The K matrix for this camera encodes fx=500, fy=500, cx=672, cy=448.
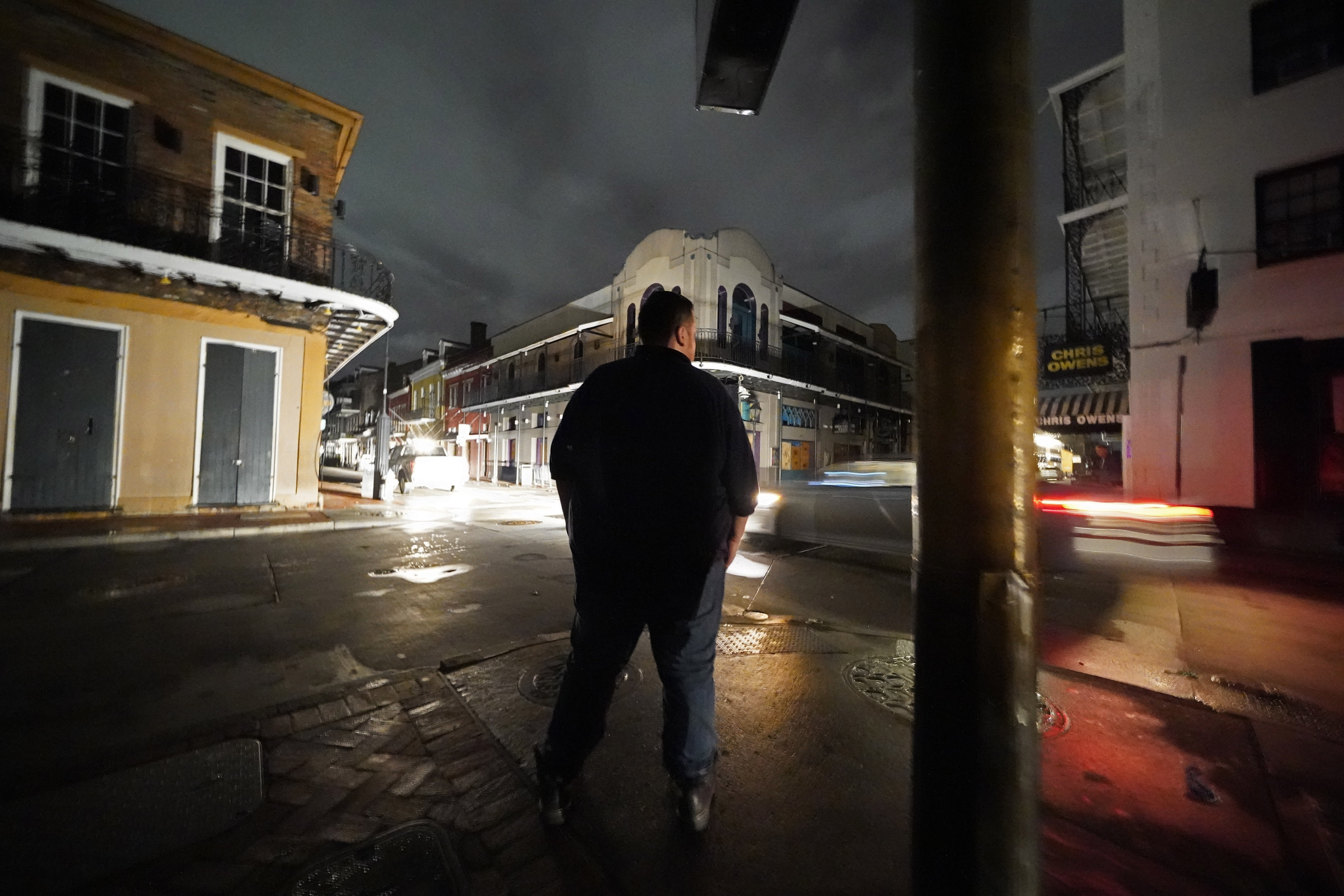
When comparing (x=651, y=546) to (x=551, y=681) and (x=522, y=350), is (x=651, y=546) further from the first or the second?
(x=522, y=350)

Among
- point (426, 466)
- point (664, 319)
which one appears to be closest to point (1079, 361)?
point (664, 319)

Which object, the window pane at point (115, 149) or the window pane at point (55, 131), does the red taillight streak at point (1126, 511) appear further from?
the window pane at point (55, 131)

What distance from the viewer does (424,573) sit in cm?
596

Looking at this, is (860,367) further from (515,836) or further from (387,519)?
(515,836)

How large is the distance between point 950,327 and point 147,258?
12.7 meters

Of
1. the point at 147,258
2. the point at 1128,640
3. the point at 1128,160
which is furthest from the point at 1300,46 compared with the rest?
the point at 147,258

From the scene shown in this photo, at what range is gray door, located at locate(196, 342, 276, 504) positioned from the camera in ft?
33.3

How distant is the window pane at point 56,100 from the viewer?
8656 mm

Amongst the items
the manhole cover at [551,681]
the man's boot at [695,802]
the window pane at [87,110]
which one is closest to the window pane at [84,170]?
the window pane at [87,110]

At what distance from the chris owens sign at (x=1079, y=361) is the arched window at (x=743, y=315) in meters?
10.1

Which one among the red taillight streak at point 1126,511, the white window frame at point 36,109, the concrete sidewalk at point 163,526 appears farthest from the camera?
the white window frame at point 36,109

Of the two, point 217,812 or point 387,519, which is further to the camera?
point 387,519

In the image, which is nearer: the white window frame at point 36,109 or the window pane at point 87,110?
the white window frame at point 36,109

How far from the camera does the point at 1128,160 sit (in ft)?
32.4
